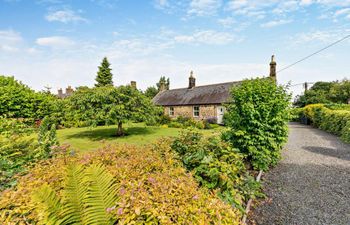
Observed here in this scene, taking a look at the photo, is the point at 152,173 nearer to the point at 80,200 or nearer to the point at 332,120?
the point at 80,200

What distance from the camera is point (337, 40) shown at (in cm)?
1335

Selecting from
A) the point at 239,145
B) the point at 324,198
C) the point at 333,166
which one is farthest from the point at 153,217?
the point at 333,166

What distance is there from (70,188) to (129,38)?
9.97 m

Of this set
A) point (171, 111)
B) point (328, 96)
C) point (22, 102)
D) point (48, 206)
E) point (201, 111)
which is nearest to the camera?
point (48, 206)

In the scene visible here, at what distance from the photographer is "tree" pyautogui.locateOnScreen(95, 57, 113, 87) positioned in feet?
137

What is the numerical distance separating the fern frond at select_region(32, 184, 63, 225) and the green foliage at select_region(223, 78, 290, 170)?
5.80 metres

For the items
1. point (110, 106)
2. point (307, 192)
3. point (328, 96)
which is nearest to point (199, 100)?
point (110, 106)

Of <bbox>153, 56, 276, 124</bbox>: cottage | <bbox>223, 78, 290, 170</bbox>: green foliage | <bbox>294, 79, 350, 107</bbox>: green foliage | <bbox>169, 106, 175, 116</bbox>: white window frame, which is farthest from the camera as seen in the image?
<bbox>294, 79, 350, 107</bbox>: green foliage

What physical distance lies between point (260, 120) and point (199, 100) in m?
17.8

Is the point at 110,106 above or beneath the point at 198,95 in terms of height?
beneath

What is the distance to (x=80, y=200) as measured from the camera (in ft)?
6.97

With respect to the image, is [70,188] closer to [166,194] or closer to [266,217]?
[166,194]

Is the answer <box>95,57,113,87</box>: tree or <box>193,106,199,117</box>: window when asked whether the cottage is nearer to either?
<box>193,106,199,117</box>: window

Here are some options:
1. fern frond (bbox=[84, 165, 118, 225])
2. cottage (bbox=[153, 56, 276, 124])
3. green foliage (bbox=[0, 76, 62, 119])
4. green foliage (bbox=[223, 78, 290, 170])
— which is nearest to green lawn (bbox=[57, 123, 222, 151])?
green foliage (bbox=[223, 78, 290, 170])
